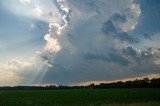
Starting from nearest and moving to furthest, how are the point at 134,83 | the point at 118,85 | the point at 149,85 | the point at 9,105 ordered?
the point at 9,105 → the point at 149,85 → the point at 134,83 → the point at 118,85

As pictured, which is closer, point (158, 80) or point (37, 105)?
point (37, 105)

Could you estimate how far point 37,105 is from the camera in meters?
41.0

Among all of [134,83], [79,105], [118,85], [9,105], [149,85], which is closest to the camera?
[79,105]

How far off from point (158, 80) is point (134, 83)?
16618 millimetres

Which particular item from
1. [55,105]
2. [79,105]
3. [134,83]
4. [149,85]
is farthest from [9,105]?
[134,83]

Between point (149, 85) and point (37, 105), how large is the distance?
13734cm

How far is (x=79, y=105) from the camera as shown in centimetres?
3881

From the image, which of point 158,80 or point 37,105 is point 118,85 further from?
point 37,105

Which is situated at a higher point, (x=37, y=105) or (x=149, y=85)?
(x=149, y=85)

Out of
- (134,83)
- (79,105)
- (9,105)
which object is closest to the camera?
(79,105)

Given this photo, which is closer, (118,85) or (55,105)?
(55,105)

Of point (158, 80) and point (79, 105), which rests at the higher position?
point (158, 80)

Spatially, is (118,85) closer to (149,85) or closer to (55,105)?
(149,85)

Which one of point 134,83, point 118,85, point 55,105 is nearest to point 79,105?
point 55,105
